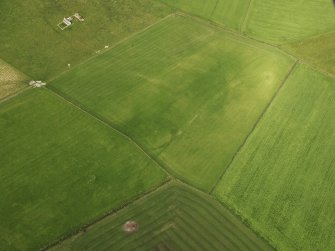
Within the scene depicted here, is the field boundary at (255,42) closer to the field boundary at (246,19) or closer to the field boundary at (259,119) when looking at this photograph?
the field boundary at (246,19)

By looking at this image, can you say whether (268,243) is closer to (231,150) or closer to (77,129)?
(231,150)

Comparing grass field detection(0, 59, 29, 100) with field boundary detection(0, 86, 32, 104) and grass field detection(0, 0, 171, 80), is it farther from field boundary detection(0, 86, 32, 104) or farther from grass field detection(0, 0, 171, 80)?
grass field detection(0, 0, 171, 80)

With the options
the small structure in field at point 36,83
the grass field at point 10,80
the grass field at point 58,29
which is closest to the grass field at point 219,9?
the grass field at point 58,29

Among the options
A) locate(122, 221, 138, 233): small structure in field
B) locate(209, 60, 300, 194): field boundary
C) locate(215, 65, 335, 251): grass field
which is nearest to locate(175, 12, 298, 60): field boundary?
locate(209, 60, 300, 194): field boundary

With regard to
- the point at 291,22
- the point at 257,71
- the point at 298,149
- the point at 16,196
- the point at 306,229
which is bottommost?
the point at 16,196

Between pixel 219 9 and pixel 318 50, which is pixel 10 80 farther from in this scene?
pixel 318 50

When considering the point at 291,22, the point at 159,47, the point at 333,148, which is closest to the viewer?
the point at 333,148

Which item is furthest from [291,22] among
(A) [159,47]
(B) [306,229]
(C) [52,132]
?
(C) [52,132]
